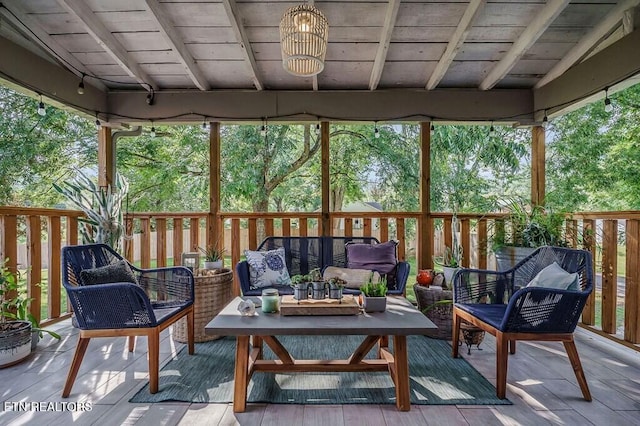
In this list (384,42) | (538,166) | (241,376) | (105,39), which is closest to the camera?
(241,376)

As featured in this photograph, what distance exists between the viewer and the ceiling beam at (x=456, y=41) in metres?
2.75

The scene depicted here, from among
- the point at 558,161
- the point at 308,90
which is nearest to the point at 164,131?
the point at 308,90

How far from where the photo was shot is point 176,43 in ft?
10.4

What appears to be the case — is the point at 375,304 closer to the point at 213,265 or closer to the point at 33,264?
the point at 213,265

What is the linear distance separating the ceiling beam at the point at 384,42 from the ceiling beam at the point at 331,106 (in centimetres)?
30

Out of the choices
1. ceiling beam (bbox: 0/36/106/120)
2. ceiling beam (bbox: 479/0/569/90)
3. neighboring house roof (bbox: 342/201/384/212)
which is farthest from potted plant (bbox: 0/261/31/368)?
neighboring house roof (bbox: 342/201/384/212)

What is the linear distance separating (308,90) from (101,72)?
217 cm

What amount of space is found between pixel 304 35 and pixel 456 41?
1566 mm

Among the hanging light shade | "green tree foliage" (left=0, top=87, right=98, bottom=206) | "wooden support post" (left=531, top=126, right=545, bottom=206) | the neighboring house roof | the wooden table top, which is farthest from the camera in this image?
the neighboring house roof

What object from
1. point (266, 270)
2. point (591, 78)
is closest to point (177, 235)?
point (266, 270)

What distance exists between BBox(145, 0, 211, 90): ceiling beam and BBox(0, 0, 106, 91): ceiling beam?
102cm

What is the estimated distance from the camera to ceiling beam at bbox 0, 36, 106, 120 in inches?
114

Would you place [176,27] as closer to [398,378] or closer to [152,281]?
[152,281]

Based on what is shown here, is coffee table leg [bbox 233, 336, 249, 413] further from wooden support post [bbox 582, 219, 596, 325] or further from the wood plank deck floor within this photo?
wooden support post [bbox 582, 219, 596, 325]
